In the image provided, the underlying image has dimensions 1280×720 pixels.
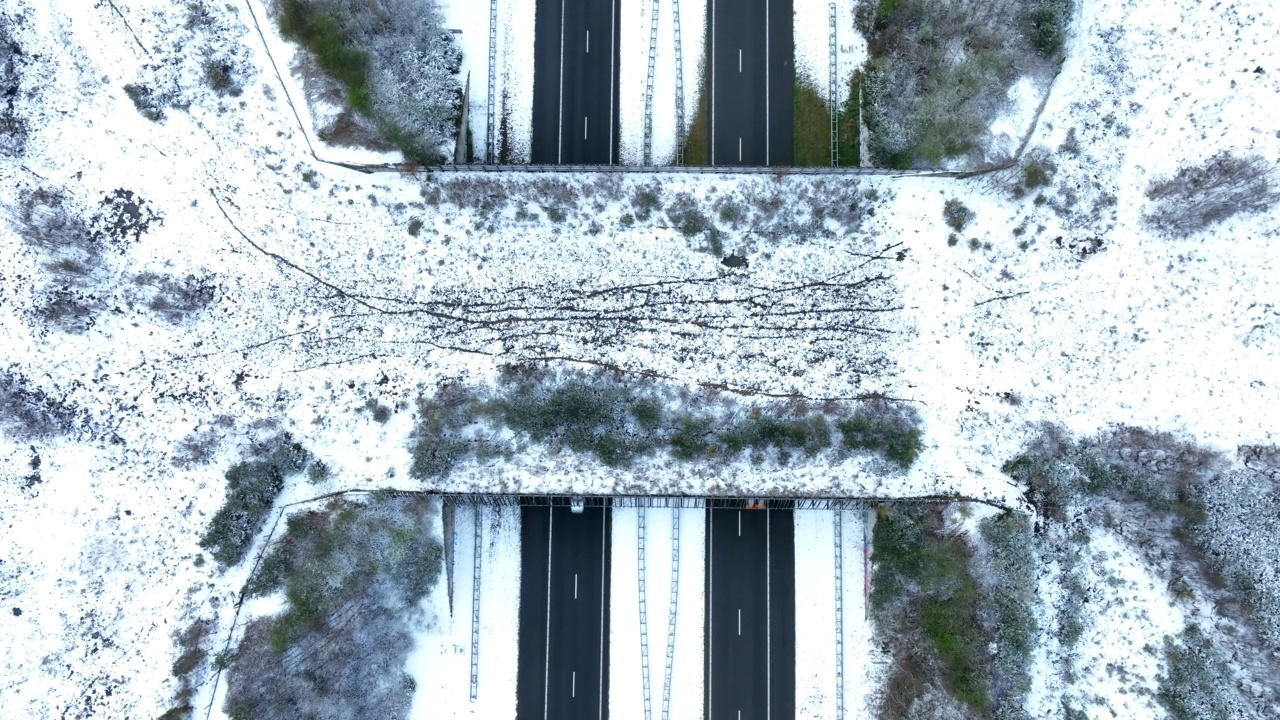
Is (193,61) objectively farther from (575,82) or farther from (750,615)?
(750,615)

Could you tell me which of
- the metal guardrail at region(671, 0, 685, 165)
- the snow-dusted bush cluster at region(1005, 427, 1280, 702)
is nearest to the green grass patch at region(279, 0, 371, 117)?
the metal guardrail at region(671, 0, 685, 165)

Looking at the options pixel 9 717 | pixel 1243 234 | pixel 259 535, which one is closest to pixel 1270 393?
pixel 1243 234

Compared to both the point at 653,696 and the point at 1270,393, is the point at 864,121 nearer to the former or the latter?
the point at 1270,393

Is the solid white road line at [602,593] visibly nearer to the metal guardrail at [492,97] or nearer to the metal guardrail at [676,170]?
the metal guardrail at [676,170]

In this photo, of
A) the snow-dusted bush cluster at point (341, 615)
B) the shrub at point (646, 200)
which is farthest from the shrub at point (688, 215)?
the snow-dusted bush cluster at point (341, 615)

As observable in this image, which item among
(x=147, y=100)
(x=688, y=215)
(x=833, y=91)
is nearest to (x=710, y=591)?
(x=688, y=215)
